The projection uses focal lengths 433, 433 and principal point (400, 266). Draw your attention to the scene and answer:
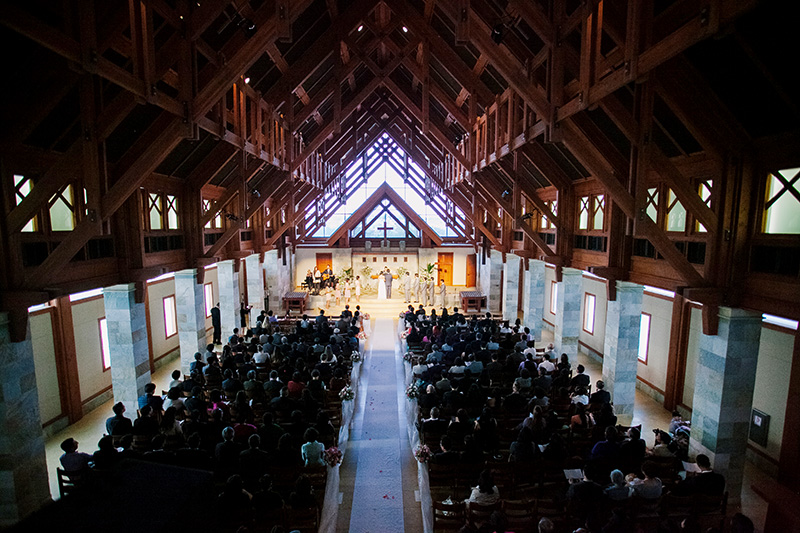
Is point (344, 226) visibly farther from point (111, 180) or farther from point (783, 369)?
point (783, 369)

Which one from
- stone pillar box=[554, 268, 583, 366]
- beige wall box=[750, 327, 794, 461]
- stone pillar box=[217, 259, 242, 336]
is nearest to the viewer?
beige wall box=[750, 327, 794, 461]

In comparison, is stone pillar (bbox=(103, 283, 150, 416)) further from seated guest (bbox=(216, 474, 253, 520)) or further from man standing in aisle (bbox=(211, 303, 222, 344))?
man standing in aisle (bbox=(211, 303, 222, 344))

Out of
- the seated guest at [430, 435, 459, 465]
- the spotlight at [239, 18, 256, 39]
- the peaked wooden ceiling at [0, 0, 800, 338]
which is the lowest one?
the seated guest at [430, 435, 459, 465]

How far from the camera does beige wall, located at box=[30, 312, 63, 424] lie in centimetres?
888

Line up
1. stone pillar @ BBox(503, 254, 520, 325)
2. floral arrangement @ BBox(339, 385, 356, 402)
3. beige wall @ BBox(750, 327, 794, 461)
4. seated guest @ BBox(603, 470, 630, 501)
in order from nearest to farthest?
1. seated guest @ BBox(603, 470, 630, 501)
2. beige wall @ BBox(750, 327, 794, 461)
3. floral arrangement @ BBox(339, 385, 356, 402)
4. stone pillar @ BBox(503, 254, 520, 325)

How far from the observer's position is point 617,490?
5.34 meters

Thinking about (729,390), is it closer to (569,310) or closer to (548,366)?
(548,366)

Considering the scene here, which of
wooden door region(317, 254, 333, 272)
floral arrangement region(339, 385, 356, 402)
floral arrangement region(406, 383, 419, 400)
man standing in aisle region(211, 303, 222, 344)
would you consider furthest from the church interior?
wooden door region(317, 254, 333, 272)

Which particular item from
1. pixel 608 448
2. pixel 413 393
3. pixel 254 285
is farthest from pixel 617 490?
pixel 254 285

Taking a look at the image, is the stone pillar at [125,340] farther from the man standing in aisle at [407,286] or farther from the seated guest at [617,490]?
the man standing in aisle at [407,286]

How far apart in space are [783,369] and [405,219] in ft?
67.8

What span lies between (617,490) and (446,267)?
21817mm

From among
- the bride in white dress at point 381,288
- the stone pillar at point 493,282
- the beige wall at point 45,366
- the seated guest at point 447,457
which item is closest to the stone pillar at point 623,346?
the seated guest at point 447,457

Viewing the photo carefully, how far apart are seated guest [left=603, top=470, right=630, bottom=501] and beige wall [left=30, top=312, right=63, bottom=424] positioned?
10525mm
